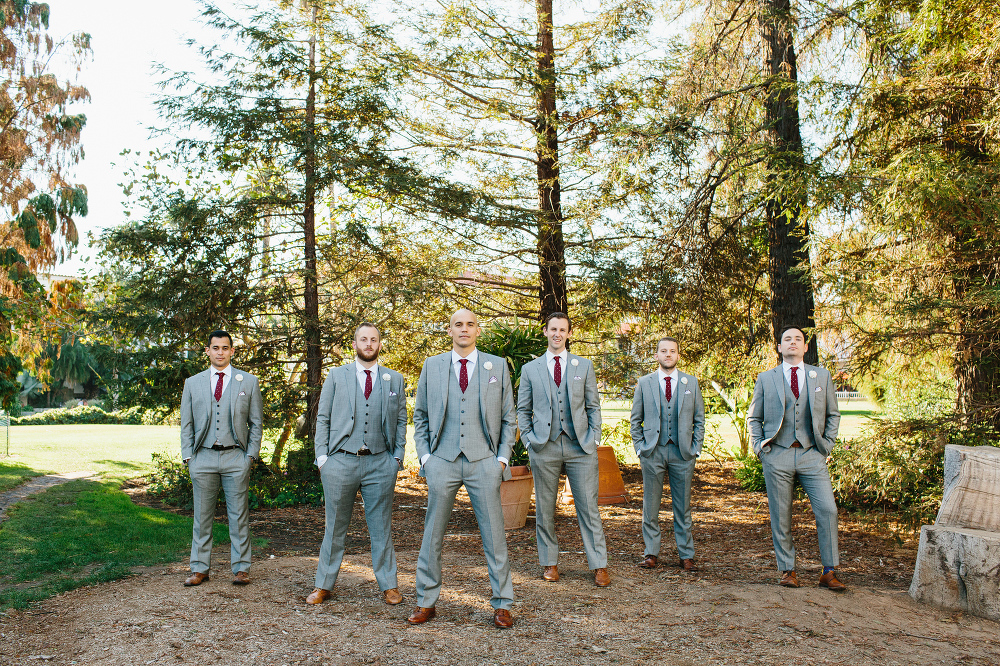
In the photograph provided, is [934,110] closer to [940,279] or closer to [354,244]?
[940,279]

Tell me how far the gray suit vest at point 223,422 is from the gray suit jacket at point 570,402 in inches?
88.6

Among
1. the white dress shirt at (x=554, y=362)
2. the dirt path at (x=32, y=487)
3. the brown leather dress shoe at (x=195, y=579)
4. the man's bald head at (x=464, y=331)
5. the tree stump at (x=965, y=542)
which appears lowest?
the dirt path at (x=32, y=487)

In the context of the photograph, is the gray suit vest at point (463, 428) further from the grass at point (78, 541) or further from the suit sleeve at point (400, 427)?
the grass at point (78, 541)

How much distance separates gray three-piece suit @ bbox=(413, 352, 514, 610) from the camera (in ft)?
14.6

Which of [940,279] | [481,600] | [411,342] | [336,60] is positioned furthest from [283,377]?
[940,279]

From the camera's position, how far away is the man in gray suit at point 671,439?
579 cm

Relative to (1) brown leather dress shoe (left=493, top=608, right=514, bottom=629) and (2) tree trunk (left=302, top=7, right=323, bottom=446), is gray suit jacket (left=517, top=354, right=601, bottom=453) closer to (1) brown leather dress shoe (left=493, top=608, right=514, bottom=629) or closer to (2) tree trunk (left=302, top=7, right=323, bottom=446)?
(1) brown leather dress shoe (left=493, top=608, right=514, bottom=629)

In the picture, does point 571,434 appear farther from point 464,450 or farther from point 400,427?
point 400,427

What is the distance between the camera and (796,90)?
7.65 m

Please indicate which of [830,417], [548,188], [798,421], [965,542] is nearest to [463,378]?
[798,421]

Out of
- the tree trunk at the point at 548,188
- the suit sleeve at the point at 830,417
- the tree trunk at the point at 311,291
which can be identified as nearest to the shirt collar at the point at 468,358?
the suit sleeve at the point at 830,417

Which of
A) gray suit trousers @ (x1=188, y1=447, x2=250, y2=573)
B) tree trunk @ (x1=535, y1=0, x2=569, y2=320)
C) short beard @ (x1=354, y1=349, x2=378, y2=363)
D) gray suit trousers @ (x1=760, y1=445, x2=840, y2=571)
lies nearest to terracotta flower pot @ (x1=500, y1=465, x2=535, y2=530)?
gray suit trousers @ (x1=760, y1=445, x2=840, y2=571)

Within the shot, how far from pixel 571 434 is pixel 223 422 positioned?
106 inches

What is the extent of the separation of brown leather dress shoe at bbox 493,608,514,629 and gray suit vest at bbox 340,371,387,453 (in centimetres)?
134
